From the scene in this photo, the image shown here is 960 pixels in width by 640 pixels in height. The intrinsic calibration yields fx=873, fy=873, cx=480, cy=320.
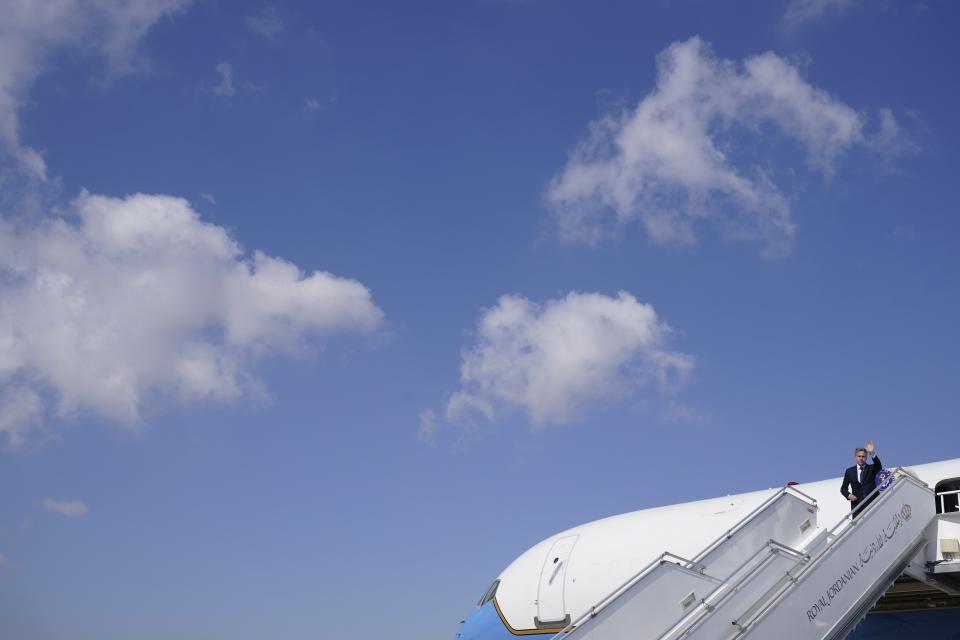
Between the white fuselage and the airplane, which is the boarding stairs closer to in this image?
the airplane

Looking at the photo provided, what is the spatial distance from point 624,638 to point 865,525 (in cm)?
291

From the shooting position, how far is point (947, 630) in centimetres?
1114

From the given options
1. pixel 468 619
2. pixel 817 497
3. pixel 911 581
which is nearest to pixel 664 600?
pixel 911 581

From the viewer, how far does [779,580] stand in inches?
337

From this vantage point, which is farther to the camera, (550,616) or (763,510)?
(550,616)

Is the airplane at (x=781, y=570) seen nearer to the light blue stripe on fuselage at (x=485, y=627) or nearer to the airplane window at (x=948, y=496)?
the airplane window at (x=948, y=496)

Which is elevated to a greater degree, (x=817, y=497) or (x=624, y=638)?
(x=817, y=497)

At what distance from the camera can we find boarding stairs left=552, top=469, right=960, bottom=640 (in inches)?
313

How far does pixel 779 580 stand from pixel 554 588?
7.13 meters

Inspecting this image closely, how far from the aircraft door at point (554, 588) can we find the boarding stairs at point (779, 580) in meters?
5.43

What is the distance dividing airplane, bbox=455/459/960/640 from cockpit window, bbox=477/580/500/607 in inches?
92.4

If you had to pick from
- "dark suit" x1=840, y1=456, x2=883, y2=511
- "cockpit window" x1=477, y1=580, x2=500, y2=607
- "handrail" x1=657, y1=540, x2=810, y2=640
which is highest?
"cockpit window" x1=477, y1=580, x2=500, y2=607

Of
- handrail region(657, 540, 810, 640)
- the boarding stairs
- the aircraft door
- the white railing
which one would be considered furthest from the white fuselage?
handrail region(657, 540, 810, 640)

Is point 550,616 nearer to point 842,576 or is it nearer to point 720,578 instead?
point 720,578
